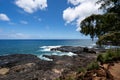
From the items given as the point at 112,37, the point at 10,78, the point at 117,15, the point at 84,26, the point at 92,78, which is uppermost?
the point at 117,15

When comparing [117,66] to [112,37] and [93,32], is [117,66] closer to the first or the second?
[93,32]

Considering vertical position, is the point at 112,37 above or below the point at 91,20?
below

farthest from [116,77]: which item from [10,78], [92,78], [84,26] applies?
[10,78]

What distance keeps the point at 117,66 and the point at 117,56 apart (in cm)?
151

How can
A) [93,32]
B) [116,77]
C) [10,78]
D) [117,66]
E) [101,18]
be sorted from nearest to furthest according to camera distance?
1. [101,18]
2. [93,32]
3. [116,77]
4. [117,66]
5. [10,78]

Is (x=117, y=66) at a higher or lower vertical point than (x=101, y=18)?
lower

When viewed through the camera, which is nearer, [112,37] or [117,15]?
[112,37]

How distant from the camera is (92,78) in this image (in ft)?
27.7

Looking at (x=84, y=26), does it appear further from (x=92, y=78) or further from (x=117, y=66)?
(x=117, y=66)

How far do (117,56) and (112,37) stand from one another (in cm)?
547

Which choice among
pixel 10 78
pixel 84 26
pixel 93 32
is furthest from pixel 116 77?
pixel 10 78

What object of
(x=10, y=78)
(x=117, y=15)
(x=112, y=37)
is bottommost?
(x=10, y=78)

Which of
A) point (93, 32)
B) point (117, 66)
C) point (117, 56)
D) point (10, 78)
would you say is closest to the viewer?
point (93, 32)

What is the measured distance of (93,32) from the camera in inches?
308
